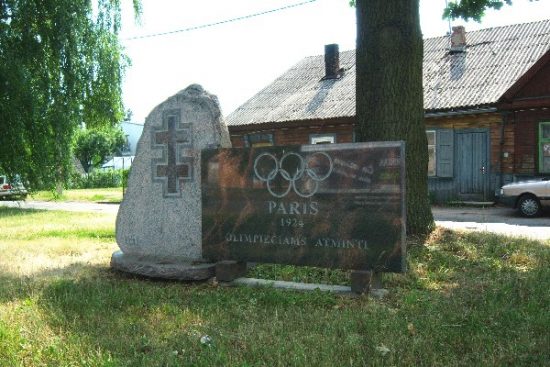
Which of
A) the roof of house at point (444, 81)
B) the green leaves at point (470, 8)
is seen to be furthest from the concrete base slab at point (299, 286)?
the roof of house at point (444, 81)

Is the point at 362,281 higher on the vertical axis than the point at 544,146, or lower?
lower

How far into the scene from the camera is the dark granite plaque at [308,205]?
5129 mm

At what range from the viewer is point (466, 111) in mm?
18500

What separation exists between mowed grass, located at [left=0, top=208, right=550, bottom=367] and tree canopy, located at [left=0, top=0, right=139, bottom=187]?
212 centimetres

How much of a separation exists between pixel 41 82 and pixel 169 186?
358cm

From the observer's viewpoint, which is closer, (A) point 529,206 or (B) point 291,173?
(B) point 291,173

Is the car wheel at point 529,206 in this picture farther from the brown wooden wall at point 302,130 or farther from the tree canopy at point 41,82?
the tree canopy at point 41,82

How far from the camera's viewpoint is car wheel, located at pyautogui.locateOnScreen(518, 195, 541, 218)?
14.8m

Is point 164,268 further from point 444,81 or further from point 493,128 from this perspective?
point 444,81

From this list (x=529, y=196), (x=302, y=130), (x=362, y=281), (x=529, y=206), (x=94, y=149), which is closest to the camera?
(x=362, y=281)

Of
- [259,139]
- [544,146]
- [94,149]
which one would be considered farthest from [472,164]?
[94,149]

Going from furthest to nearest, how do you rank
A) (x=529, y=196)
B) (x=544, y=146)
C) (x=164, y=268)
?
(x=544, y=146) < (x=529, y=196) < (x=164, y=268)

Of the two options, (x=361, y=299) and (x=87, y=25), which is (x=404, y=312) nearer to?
(x=361, y=299)

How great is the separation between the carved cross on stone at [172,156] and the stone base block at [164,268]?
842mm
